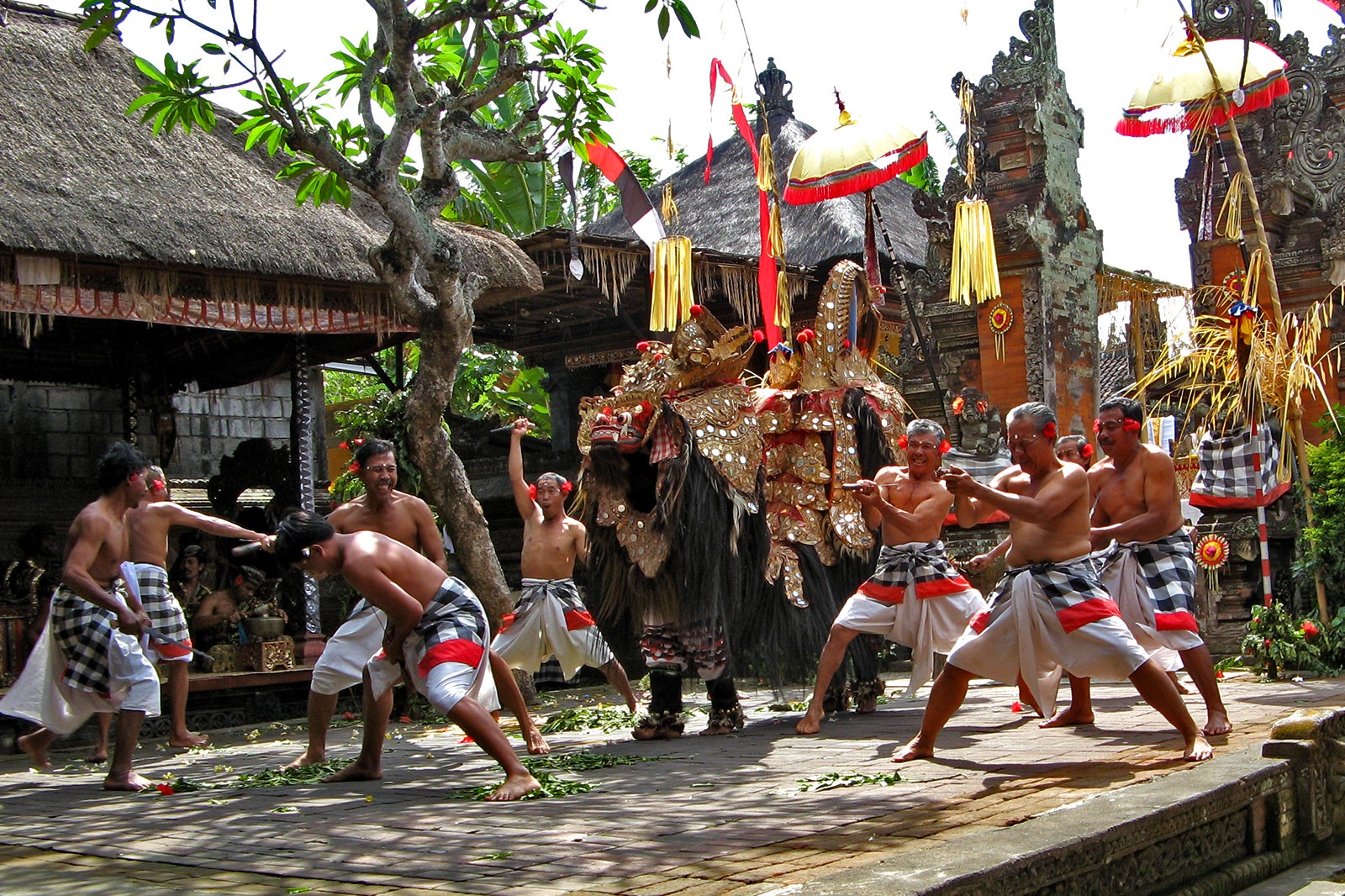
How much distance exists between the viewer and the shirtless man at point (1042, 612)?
18.7ft

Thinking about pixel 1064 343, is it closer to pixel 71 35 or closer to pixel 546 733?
pixel 546 733

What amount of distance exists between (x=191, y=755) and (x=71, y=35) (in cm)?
716

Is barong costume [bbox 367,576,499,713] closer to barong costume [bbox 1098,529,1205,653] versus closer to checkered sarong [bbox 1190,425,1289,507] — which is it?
barong costume [bbox 1098,529,1205,653]

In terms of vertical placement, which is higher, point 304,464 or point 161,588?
point 304,464

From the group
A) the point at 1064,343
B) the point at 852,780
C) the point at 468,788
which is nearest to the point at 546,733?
the point at 468,788

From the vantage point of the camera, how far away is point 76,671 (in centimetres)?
696

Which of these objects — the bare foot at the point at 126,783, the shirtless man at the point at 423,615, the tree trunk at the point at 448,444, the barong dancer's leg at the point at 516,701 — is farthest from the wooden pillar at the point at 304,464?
the shirtless man at the point at 423,615

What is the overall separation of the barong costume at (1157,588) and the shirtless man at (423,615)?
10.3 feet

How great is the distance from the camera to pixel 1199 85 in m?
11.2

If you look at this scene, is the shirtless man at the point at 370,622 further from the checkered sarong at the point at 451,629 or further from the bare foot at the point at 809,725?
the bare foot at the point at 809,725

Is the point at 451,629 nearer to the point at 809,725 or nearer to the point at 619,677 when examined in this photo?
the point at 809,725

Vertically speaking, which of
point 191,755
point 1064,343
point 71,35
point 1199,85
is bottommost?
point 191,755

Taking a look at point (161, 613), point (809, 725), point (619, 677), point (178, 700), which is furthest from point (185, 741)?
point (809, 725)

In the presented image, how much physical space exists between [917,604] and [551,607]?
7.71 ft
